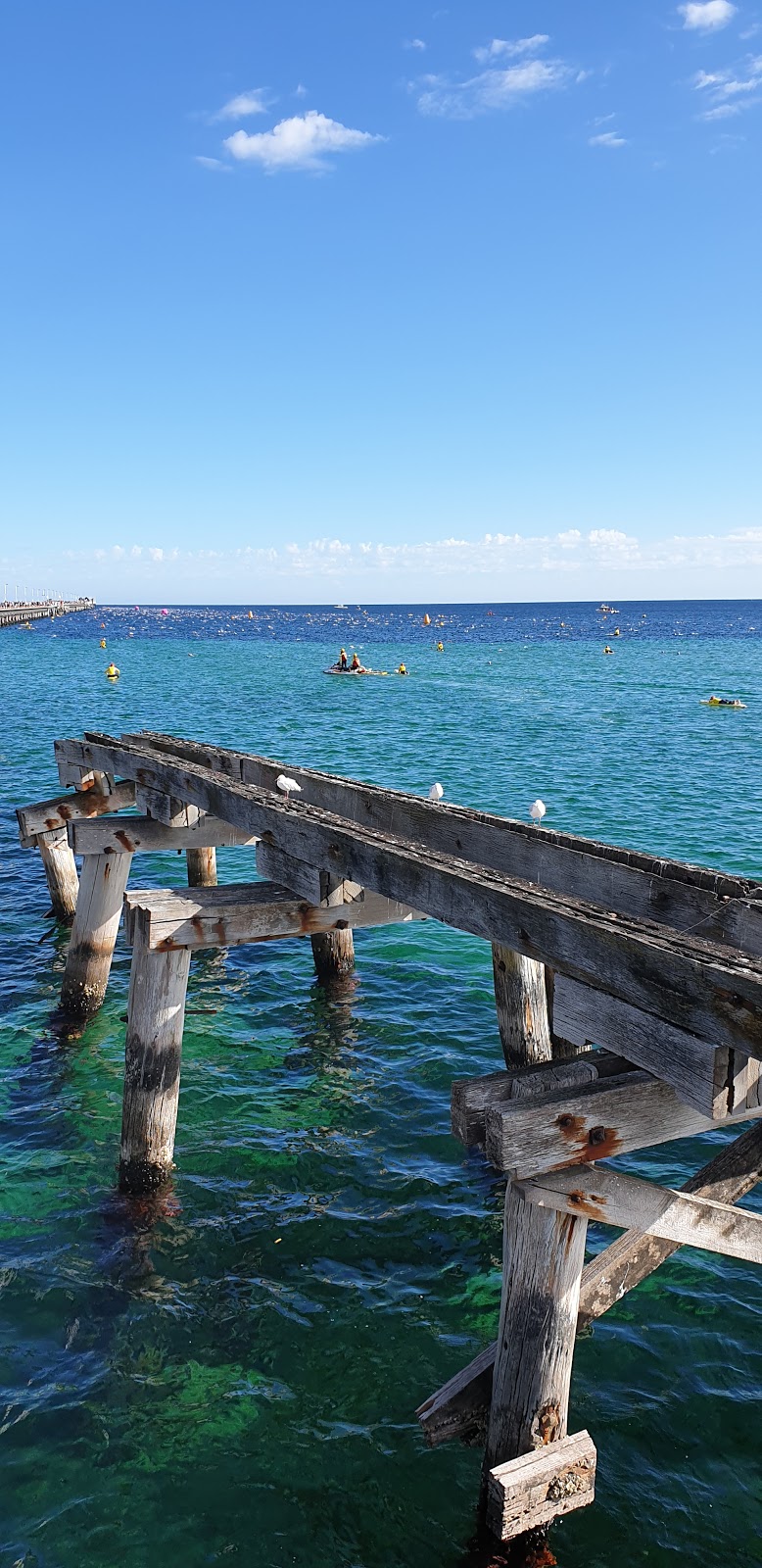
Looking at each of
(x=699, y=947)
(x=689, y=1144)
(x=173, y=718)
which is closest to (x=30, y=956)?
(x=689, y=1144)

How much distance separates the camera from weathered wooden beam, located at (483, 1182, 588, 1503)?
178 inches

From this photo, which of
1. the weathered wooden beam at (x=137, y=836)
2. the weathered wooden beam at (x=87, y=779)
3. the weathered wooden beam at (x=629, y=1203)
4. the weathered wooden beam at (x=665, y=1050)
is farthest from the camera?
the weathered wooden beam at (x=87, y=779)

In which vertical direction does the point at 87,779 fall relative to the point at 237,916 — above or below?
above

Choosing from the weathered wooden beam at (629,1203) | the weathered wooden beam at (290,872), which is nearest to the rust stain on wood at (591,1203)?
the weathered wooden beam at (629,1203)

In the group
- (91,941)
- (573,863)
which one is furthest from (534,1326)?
(91,941)

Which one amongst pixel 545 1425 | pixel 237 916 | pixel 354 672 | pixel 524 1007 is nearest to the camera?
pixel 545 1425

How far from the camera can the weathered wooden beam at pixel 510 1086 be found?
173 inches

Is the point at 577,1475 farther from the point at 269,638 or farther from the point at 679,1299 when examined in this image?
the point at 269,638

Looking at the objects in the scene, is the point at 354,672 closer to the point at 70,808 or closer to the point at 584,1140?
the point at 70,808

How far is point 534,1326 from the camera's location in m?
4.62

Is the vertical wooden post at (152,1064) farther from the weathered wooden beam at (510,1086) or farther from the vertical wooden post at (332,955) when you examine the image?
the vertical wooden post at (332,955)

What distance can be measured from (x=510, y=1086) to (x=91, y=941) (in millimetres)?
7505

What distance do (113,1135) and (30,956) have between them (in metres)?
4.91

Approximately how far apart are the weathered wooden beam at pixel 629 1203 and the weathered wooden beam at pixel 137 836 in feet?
19.6
